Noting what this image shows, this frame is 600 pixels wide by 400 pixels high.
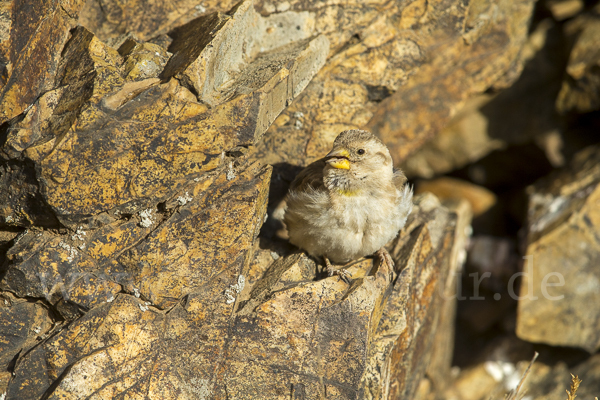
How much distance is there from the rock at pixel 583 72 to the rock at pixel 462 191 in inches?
75.3

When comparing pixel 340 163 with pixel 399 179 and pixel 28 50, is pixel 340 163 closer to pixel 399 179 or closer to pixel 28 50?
pixel 399 179

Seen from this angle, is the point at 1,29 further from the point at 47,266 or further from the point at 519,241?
the point at 519,241

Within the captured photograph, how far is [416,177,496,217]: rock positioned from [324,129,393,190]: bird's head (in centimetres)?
417

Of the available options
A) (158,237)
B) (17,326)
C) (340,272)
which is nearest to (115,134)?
(158,237)

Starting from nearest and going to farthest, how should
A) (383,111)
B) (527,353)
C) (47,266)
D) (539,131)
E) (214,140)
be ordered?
(47,266), (214,140), (383,111), (527,353), (539,131)

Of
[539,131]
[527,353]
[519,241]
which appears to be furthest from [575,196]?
[527,353]

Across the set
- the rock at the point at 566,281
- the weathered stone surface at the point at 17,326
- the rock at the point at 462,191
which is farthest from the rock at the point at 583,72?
the weathered stone surface at the point at 17,326

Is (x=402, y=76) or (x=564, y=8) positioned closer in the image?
(x=402, y=76)

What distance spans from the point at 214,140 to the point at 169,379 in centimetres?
206

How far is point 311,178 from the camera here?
4.87m

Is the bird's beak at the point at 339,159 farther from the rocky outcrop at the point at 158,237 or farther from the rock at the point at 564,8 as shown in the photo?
the rock at the point at 564,8

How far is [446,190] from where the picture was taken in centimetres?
849

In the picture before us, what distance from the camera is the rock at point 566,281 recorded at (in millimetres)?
6176

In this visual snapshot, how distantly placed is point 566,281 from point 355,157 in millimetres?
3690
